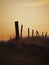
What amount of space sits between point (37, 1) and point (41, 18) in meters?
0.22

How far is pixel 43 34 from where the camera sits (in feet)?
5.61

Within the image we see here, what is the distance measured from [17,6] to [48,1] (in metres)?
0.40

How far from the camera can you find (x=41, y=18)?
70.1 inches

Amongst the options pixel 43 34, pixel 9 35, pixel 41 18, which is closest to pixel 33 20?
pixel 41 18

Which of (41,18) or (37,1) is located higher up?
(37,1)

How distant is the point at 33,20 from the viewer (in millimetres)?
1780

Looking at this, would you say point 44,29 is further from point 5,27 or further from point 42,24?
point 5,27

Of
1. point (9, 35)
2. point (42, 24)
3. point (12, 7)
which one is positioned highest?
point (12, 7)

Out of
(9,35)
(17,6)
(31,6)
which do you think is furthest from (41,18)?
(9,35)

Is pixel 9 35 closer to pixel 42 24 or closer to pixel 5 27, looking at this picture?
pixel 5 27

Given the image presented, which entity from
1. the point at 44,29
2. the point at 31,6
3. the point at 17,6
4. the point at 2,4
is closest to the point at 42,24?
the point at 44,29

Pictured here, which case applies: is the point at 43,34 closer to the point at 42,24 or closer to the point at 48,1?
the point at 42,24

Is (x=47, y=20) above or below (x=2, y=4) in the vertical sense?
below

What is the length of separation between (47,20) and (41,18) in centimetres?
8
